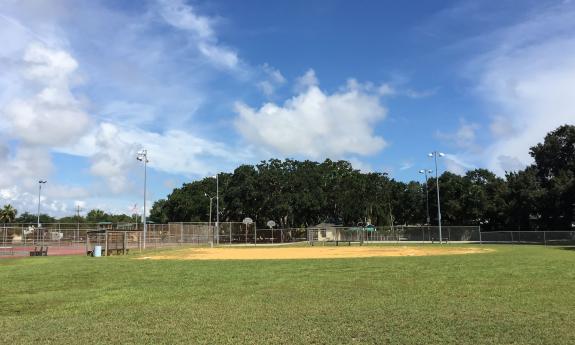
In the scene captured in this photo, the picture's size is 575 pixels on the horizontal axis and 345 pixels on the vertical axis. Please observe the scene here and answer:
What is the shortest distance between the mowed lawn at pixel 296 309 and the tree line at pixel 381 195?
5946 cm

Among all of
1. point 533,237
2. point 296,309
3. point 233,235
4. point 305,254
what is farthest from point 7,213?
point 296,309

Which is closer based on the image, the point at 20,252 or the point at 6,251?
the point at 6,251

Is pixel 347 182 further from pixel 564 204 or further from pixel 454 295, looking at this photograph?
pixel 454 295

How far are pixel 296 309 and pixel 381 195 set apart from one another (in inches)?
3490

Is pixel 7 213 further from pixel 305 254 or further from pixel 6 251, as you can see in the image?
pixel 305 254

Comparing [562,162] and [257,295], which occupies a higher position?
[562,162]

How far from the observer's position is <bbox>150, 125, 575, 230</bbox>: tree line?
7344 centimetres

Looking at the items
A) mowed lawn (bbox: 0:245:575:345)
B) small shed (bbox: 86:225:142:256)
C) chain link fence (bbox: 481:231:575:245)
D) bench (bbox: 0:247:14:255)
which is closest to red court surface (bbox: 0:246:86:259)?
bench (bbox: 0:247:14:255)

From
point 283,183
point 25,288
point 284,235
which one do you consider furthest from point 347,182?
point 25,288

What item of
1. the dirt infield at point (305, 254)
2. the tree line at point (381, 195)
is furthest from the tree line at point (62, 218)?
the dirt infield at point (305, 254)

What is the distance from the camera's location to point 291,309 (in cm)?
1162

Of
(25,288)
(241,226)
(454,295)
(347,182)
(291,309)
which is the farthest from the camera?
(347,182)

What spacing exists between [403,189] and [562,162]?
3982cm

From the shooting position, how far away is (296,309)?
38.1 ft
